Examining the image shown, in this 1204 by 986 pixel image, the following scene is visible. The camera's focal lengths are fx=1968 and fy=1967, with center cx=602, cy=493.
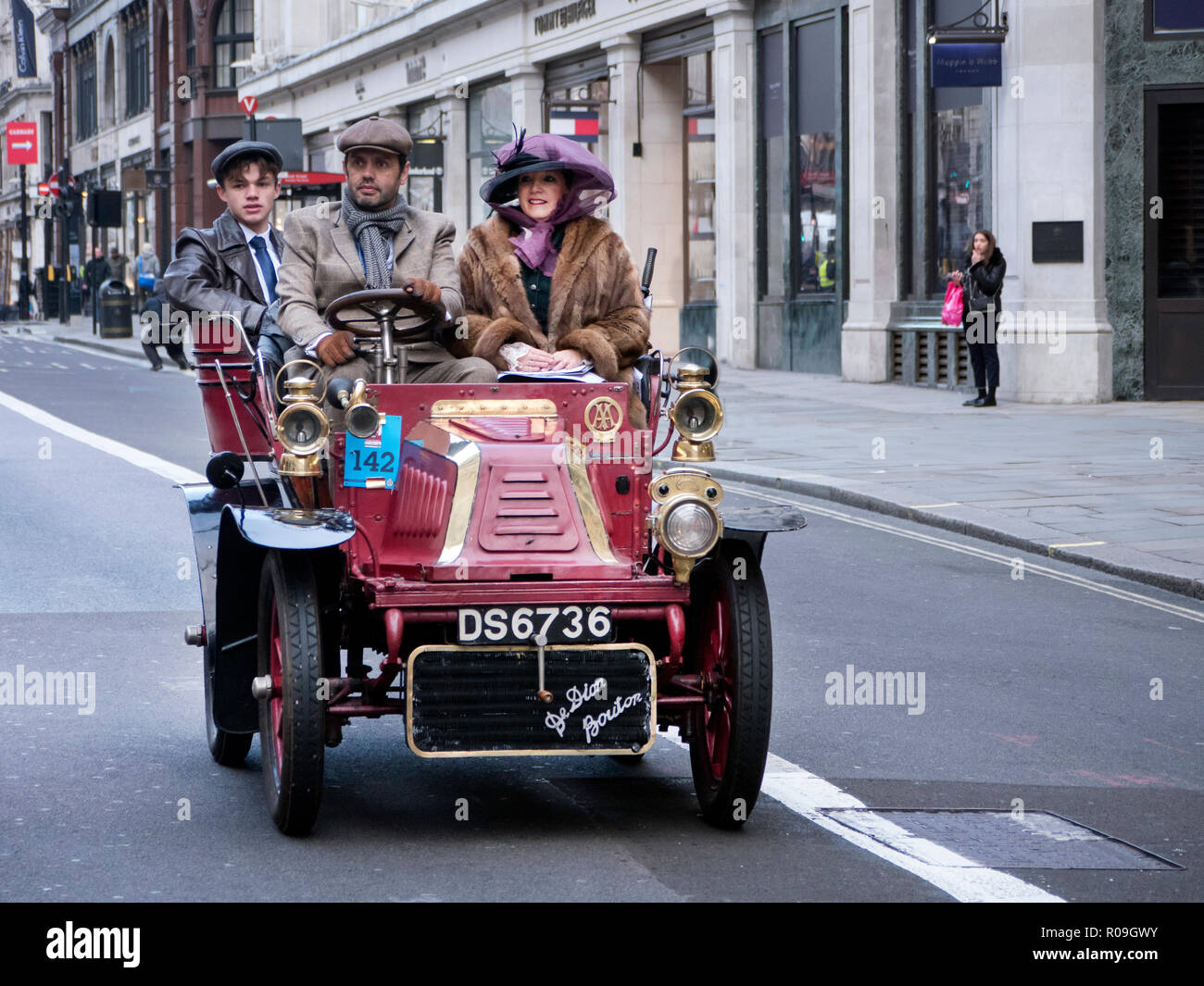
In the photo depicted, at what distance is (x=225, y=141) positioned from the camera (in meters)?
60.9

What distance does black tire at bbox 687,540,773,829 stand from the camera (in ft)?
17.3

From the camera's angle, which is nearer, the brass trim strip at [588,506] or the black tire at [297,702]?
the black tire at [297,702]

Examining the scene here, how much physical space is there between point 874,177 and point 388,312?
19.5 m

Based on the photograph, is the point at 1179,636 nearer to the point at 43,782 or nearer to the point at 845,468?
the point at 43,782

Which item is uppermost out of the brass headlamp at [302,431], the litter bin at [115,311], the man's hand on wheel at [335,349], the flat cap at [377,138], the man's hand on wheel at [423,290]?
the litter bin at [115,311]

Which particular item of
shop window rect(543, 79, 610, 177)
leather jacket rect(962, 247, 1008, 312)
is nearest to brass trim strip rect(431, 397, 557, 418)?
leather jacket rect(962, 247, 1008, 312)

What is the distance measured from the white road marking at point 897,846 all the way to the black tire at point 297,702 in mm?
1431

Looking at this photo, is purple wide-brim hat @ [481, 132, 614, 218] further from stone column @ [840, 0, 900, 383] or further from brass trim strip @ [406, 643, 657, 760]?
stone column @ [840, 0, 900, 383]

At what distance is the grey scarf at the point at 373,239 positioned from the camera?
6520 mm

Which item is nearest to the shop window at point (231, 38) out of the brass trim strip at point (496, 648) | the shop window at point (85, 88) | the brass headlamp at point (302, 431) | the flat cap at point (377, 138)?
the shop window at point (85, 88)

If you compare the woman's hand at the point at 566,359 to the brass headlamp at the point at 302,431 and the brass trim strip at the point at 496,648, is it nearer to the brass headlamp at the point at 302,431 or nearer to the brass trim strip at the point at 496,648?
the brass headlamp at the point at 302,431
